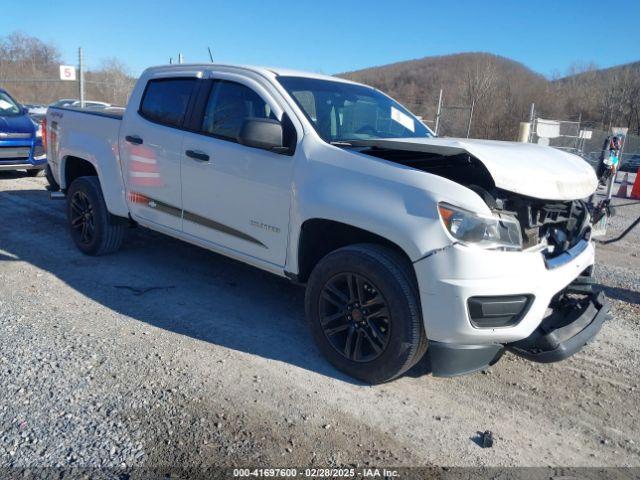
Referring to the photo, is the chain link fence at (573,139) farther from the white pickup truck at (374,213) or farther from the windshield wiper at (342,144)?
the windshield wiper at (342,144)

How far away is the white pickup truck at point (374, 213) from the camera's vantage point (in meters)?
2.98

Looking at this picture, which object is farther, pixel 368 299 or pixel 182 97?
pixel 182 97

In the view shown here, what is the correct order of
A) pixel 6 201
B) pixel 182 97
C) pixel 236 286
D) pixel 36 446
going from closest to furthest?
pixel 36 446
pixel 182 97
pixel 236 286
pixel 6 201

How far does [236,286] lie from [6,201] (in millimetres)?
5173

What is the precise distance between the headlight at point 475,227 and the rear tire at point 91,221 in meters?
3.75

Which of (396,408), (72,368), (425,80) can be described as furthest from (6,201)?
(425,80)

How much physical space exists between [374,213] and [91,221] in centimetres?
361

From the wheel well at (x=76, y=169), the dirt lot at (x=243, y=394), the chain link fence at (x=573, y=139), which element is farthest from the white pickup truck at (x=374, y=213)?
the chain link fence at (x=573, y=139)

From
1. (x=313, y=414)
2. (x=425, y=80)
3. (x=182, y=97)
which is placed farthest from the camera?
(x=425, y=80)

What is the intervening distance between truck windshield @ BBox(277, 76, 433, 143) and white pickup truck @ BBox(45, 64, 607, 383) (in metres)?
0.02

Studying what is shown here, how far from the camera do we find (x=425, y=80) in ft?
294

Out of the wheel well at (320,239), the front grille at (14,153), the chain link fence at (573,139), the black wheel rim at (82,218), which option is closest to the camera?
the wheel well at (320,239)

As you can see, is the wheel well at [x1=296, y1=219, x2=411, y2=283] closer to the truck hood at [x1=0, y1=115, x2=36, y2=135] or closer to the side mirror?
the side mirror

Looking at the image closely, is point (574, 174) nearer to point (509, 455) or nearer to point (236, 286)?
point (509, 455)
